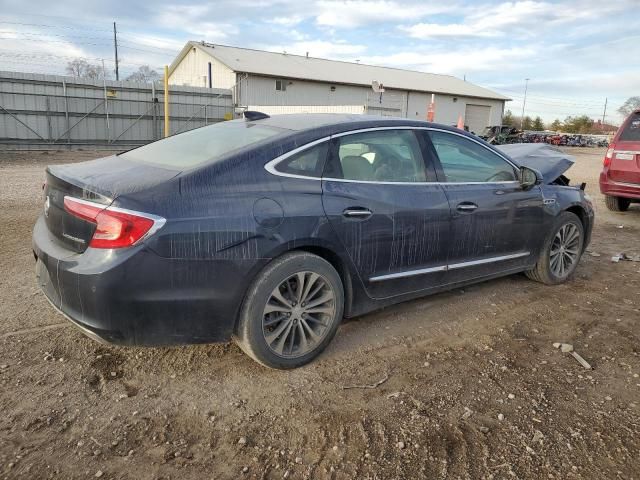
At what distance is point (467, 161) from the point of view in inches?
159

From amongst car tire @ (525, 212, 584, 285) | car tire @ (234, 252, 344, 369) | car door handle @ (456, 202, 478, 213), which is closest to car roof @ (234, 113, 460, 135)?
car door handle @ (456, 202, 478, 213)

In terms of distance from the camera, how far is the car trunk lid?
8.64ft

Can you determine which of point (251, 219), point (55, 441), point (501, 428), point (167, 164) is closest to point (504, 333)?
point (501, 428)

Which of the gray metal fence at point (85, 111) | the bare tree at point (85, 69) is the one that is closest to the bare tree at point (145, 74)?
the bare tree at point (85, 69)

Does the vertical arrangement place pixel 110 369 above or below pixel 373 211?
below

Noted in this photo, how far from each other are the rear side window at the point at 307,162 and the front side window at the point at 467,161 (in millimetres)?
1063

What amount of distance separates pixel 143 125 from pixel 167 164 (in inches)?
837

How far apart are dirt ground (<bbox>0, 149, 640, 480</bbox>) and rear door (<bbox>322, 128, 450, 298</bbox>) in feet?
1.59

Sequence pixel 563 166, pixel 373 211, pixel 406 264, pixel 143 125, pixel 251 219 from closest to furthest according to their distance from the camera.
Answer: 1. pixel 251 219
2. pixel 373 211
3. pixel 406 264
4. pixel 563 166
5. pixel 143 125

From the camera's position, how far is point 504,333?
12.3ft

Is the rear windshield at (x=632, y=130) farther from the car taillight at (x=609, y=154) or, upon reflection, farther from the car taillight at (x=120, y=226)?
the car taillight at (x=120, y=226)

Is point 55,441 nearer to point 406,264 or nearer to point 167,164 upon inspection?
point 167,164

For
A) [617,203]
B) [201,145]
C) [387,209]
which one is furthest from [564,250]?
[617,203]

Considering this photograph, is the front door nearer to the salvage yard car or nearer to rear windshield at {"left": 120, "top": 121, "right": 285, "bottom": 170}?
the salvage yard car
